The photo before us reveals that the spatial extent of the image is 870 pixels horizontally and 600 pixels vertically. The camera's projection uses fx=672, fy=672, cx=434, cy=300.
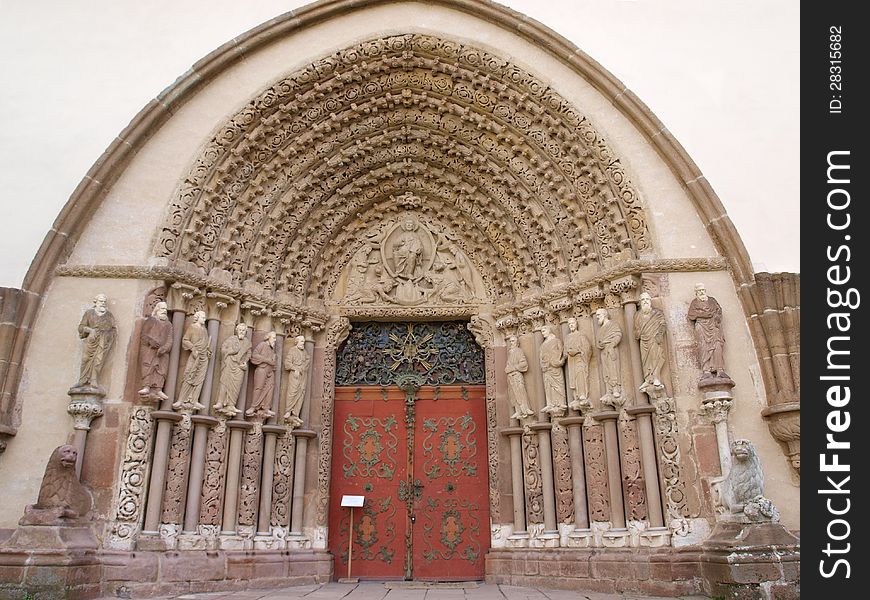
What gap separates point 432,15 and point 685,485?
227 inches

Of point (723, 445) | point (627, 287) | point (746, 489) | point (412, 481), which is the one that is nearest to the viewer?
point (746, 489)

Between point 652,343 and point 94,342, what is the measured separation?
531 cm

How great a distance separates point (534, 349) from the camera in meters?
7.67

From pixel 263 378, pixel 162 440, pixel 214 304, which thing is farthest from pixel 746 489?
pixel 214 304

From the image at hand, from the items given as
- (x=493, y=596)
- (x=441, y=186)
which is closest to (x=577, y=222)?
(x=441, y=186)

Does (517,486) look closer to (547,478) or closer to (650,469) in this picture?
(547,478)

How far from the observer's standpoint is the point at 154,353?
254 inches

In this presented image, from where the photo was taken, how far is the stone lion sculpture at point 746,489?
553cm

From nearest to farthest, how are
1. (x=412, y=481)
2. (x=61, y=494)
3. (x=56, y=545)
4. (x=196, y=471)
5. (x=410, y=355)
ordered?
(x=56, y=545) < (x=61, y=494) < (x=196, y=471) < (x=412, y=481) < (x=410, y=355)

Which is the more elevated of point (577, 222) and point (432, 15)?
point (432, 15)

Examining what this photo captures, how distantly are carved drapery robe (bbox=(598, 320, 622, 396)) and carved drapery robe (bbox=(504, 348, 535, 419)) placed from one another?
1010 mm

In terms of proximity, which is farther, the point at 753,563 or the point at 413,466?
the point at 413,466
